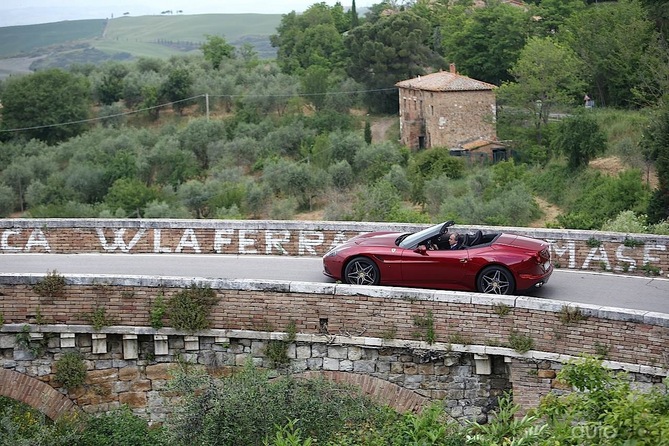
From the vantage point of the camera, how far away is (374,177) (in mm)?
42688

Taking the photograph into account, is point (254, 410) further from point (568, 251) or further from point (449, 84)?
point (449, 84)

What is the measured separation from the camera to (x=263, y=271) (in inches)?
618

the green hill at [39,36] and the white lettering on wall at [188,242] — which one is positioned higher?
the green hill at [39,36]

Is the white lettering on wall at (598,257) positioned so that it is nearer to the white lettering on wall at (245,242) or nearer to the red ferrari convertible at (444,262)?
the red ferrari convertible at (444,262)

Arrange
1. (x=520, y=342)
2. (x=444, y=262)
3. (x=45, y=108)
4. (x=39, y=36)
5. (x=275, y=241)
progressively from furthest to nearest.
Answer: (x=39, y=36)
(x=45, y=108)
(x=275, y=241)
(x=444, y=262)
(x=520, y=342)

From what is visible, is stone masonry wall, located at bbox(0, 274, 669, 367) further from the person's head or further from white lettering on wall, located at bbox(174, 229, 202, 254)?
white lettering on wall, located at bbox(174, 229, 202, 254)

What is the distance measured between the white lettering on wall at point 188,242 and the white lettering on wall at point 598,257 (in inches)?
258

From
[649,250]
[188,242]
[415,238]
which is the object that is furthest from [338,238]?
[649,250]

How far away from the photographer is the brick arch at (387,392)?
12.5 meters

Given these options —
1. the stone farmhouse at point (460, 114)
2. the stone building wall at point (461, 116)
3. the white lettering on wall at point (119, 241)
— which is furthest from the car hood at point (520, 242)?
the stone building wall at point (461, 116)

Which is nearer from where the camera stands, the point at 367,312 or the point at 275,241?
the point at 367,312

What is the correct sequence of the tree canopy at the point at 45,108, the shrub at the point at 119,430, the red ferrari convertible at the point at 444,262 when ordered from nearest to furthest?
the shrub at the point at 119,430, the red ferrari convertible at the point at 444,262, the tree canopy at the point at 45,108

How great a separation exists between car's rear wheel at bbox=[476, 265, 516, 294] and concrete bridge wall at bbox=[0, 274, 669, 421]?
37.6 inches

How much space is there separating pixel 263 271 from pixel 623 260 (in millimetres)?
5568
